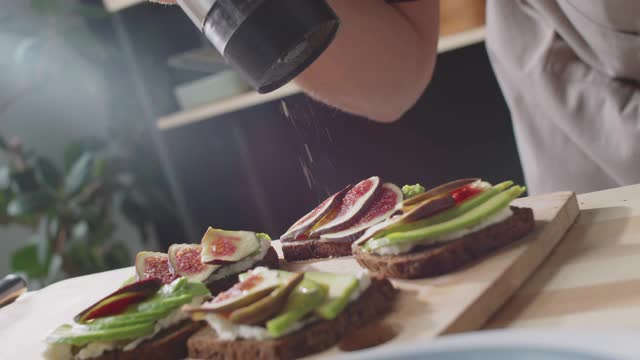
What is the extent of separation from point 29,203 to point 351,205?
226cm

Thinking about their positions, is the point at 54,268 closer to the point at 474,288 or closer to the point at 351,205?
the point at 351,205

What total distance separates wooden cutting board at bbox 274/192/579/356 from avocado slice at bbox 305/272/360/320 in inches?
2.0

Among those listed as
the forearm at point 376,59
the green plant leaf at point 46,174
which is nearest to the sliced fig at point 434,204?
the forearm at point 376,59

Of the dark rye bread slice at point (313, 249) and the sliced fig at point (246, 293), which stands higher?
the sliced fig at point (246, 293)

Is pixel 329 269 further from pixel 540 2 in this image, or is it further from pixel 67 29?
pixel 67 29

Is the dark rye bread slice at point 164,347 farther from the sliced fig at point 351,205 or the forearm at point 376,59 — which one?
the forearm at point 376,59

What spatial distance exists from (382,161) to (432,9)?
119 centimetres

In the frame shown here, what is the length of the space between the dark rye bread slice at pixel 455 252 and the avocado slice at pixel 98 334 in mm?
379

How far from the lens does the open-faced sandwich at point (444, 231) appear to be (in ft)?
3.65

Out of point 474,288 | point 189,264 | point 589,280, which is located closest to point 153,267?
point 189,264

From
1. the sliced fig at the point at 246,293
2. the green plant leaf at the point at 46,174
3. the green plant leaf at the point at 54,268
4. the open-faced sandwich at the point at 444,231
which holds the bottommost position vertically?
the green plant leaf at the point at 54,268

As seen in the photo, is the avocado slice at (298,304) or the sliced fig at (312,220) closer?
the avocado slice at (298,304)

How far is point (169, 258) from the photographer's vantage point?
147 cm

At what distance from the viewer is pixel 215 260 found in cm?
142
